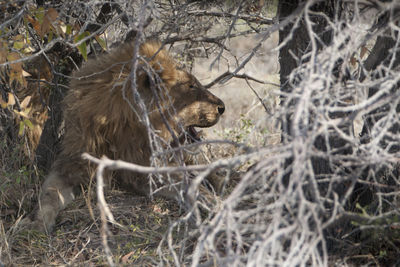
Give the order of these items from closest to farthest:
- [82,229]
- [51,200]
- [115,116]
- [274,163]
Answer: [274,163] < [82,229] < [51,200] < [115,116]

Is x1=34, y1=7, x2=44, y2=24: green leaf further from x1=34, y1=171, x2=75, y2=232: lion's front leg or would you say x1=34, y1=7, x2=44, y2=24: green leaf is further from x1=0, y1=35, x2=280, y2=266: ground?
x1=34, y1=171, x2=75, y2=232: lion's front leg

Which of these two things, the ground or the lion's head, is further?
the lion's head

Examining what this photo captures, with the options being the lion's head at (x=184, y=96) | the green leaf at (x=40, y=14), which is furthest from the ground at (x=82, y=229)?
the green leaf at (x=40, y=14)

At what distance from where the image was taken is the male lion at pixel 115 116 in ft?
13.5

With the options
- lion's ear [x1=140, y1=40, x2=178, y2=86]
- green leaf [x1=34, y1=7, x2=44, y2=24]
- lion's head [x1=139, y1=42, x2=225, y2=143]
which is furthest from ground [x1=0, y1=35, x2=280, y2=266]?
green leaf [x1=34, y1=7, x2=44, y2=24]

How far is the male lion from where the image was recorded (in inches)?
161

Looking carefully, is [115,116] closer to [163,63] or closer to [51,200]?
[163,63]

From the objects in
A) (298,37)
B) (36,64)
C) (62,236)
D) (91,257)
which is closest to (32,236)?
(62,236)

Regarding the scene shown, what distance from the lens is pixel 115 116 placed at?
162 inches

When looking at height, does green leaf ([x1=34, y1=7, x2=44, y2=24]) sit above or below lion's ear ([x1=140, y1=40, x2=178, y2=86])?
above

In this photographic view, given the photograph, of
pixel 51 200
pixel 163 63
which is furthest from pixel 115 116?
pixel 51 200

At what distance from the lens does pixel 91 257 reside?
3438mm

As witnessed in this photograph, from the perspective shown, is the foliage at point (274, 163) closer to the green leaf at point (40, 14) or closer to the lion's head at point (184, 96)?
the green leaf at point (40, 14)

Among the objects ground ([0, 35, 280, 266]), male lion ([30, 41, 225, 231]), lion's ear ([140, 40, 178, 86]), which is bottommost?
ground ([0, 35, 280, 266])
